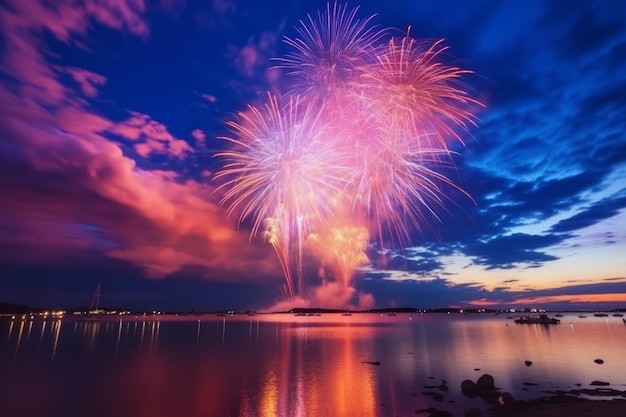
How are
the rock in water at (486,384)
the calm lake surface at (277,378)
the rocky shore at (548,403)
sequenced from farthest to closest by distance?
the rock in water at (486,384) → the calm lake surface at (277,378) → the rocky shore at (548,403)

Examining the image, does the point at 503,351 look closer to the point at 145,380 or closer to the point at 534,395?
the point at 534,395

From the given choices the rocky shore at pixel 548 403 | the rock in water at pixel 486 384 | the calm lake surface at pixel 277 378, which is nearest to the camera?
the rocky shore at pixel 548 403

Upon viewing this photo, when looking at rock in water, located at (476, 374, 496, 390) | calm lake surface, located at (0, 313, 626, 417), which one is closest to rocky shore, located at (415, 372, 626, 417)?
rock in water, located at (476, 374, 496, 390)

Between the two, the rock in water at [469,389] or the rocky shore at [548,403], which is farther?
the rock in water at [469,389]

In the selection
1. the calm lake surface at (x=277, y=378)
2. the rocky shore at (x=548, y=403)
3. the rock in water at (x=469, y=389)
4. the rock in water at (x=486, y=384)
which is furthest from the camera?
the rock in water at (x=486, y=384)

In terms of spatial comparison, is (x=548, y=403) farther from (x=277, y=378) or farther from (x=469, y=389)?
(x=277, y=378)

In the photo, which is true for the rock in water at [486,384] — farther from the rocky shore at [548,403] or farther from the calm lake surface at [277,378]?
the calm lake surface at [277,378]

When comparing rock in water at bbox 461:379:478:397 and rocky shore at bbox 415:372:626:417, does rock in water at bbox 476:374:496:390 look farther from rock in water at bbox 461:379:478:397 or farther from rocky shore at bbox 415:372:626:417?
rock in water at bbox 461:379:478:397

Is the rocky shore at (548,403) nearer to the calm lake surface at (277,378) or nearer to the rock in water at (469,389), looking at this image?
the rock in water at (469,389)

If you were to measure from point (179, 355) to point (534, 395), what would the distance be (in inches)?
2390

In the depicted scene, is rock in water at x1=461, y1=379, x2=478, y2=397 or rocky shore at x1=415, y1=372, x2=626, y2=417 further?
rock in water at x1=461, y1=379, x2=478, y2=397

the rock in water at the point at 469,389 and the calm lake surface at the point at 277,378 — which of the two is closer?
the calm lake surface at the point at 277,378

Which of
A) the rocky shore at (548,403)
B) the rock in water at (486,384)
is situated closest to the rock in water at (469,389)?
the rocky shore at (548,403)

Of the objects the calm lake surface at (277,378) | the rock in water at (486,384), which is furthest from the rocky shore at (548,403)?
the calm lake surface at (277,378)
